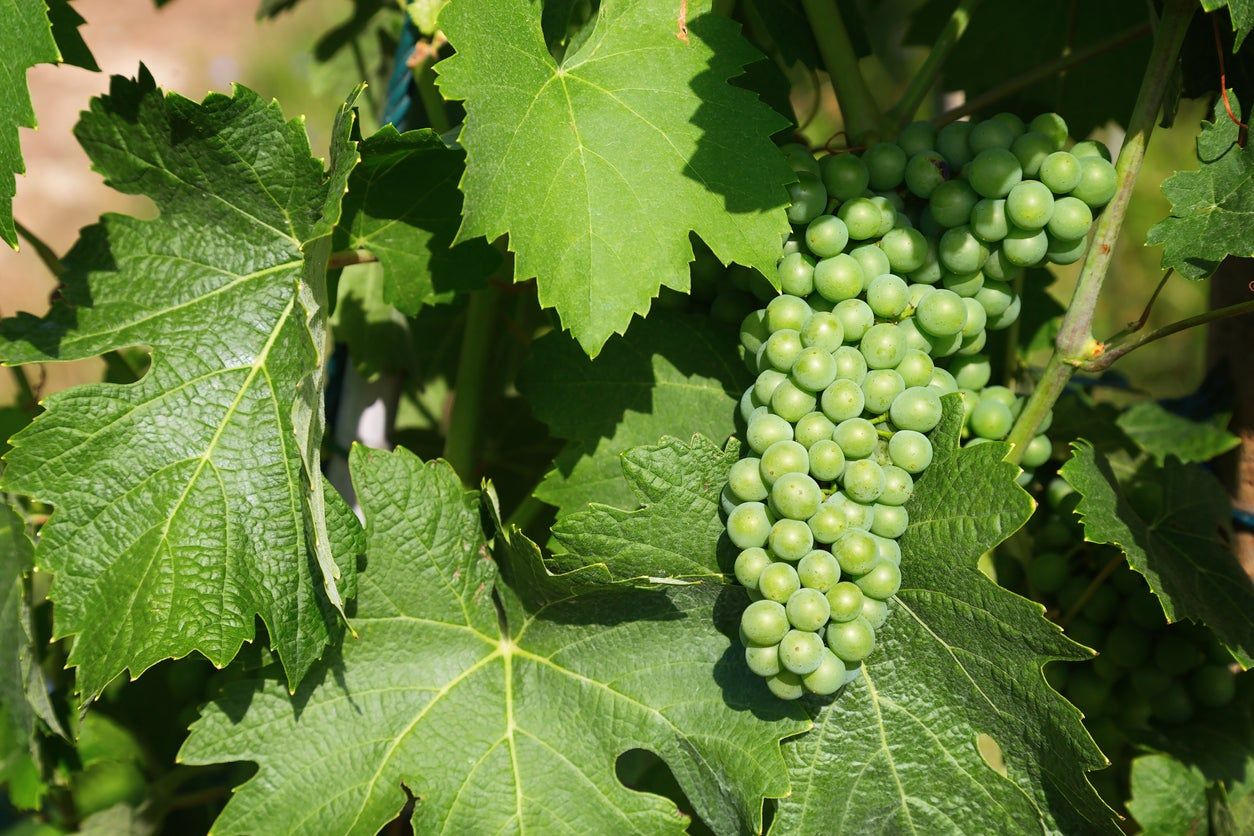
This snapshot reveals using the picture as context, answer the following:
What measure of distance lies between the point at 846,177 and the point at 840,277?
0.11 m

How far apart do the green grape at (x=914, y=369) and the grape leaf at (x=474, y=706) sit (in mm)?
285

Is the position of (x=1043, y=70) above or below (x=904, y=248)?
above

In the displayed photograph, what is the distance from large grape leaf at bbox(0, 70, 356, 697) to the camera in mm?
1067

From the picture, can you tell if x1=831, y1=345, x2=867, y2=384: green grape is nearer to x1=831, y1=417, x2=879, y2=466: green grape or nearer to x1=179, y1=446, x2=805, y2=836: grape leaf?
x1=831, y1=417, x2=879, y2=466: green grape

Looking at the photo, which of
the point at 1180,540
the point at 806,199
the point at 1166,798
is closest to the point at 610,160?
the point at 806,199

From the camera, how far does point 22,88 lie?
1.00 m

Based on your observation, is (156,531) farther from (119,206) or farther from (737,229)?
(119,206)

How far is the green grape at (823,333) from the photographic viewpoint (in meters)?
1.07

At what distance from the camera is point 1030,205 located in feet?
3.49

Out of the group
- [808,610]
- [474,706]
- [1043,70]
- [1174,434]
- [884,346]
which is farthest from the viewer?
[1174,434]

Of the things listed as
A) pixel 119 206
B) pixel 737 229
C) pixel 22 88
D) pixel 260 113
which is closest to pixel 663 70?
pixel 737 229

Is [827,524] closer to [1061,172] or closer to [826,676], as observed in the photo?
[826,676]

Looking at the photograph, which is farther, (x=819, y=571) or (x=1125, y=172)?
(x=1125, y=172)

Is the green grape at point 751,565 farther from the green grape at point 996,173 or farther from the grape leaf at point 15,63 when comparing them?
the grape leaf at point 15,63
